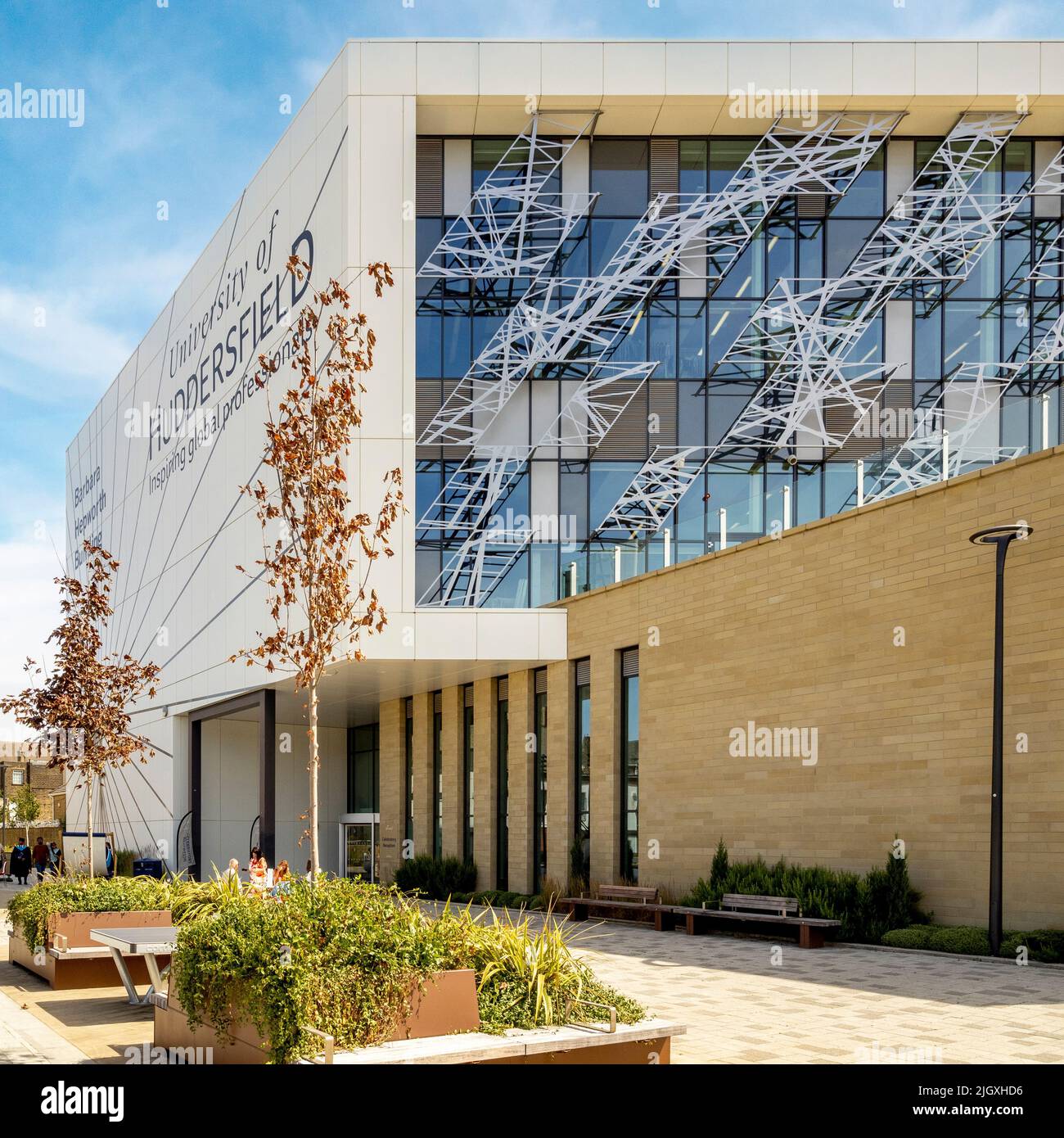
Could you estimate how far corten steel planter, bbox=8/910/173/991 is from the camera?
48.0ft

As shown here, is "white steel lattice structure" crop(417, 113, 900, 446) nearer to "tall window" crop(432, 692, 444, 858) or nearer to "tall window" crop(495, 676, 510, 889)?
"tall window" crop(495, 676, 510, 889)

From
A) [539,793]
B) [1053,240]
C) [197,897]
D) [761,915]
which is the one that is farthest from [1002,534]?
[1053,240]

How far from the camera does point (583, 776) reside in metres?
25.7

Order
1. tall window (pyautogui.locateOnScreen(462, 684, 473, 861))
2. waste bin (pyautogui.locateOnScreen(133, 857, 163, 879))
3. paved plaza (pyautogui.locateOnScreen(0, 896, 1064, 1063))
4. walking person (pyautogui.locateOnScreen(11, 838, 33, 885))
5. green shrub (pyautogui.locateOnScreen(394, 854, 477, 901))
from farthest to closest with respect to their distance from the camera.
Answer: walking person (pyautogui.locateOnScreen(11, 838, 33, 885))
waste bin (pyautogui.locateOnScreen(133, 857, 163, 879))
tall window (pyautogui.locateOnScreen(462, 684, 473, 861))
green shrub (pyautogui.locateOnScreen(394, 854, 477, 901))
paved plaza (pyautogui.locateOnScreen(0, 896, 1064, 1063))

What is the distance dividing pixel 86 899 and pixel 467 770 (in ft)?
50.5

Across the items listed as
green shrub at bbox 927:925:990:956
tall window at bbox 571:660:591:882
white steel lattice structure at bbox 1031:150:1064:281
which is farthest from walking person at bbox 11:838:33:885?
green shrub at bbox 927:925:990:956

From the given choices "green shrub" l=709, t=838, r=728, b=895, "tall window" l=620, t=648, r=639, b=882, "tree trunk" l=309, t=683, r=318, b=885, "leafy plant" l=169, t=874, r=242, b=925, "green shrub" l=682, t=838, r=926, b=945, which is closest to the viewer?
"tree trunk" l=309, t=683, r=318, b=885

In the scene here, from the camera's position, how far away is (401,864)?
106ft

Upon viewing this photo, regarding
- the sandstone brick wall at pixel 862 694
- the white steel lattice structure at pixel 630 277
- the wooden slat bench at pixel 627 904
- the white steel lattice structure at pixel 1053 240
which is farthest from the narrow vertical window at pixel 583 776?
the white steel lattice structure at pixel 1053 240

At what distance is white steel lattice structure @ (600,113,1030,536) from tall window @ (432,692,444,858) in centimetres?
661

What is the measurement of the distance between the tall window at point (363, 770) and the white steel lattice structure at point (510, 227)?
13.7m

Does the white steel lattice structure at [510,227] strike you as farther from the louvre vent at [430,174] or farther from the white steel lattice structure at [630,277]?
the white steel lattice structure at [630,277]

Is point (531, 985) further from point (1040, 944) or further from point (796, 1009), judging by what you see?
point (1040, 944)
